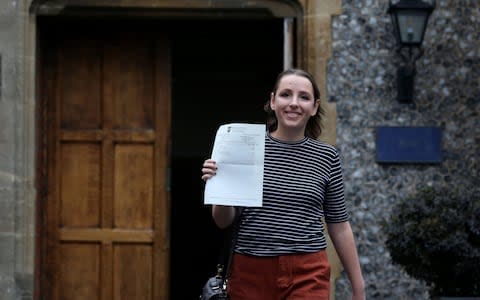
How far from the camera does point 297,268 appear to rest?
4133 millimetres

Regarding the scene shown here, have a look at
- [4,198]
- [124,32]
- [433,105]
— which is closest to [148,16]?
[124,32]

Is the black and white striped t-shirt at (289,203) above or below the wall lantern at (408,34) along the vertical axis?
below

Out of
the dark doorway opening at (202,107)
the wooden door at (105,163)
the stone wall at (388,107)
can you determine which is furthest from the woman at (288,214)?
the dark doorway opening at (202,107)

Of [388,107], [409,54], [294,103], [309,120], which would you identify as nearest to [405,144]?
[388,107]

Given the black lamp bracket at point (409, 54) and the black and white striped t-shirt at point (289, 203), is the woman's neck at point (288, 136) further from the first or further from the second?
the black lamp bracket at point (409, 54)

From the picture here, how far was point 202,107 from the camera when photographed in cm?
1234

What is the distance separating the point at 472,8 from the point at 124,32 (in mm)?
2558

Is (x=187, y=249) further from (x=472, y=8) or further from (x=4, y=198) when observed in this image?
(x=472, y=8)

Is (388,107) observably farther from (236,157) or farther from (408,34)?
(236,157)

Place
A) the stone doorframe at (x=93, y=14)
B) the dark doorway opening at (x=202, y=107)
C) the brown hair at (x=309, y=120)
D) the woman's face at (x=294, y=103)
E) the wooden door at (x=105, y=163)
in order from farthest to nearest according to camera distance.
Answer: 1. the dark doorway opening at (x=202, y=107)
2. the wooden door at (x=105, y=163)
3. the stone doorframe at (x=93, y=14)
4. the brown hair at (x=309, y=120)
5. the woman's face at (x=294, y=103)

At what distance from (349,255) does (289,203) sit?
41cm

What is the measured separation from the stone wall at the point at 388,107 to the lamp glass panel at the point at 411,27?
176mm

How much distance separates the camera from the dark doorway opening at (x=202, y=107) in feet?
34.5

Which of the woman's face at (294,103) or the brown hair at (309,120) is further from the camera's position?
the brown hair at (309,120)
